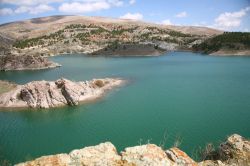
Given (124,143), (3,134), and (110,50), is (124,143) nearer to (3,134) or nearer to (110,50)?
(3,134)

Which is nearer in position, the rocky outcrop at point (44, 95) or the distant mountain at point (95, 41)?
the rocky outcrop at point (44, 95)

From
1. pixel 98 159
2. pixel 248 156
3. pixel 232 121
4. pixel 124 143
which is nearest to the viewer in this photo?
pixel 98 159

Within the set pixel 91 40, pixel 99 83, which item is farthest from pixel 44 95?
pixel 91 40

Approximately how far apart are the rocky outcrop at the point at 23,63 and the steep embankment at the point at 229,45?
58272mm

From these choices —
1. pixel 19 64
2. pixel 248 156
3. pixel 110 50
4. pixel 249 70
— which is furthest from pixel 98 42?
pixel 248 156

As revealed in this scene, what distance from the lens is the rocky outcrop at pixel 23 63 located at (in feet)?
262

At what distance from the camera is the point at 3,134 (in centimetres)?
2955

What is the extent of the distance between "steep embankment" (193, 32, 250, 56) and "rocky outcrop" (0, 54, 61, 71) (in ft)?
191

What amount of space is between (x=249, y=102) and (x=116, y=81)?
2383cm

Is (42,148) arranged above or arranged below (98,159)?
below

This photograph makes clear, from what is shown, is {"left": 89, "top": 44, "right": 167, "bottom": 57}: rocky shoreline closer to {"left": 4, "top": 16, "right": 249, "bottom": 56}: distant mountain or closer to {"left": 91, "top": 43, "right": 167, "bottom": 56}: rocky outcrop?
{"left": 91, "top": 43, "right": 167, "bottom": 56}: rocky outcrop

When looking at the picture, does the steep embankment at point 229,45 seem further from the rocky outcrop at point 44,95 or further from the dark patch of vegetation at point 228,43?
the rocky outcrop at point 44,95

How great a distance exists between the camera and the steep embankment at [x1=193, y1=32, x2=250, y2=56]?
104 m

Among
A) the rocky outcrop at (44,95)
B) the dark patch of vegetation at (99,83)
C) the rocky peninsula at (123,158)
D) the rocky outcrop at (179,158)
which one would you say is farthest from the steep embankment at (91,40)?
the rocky peninsula at (123,158)
